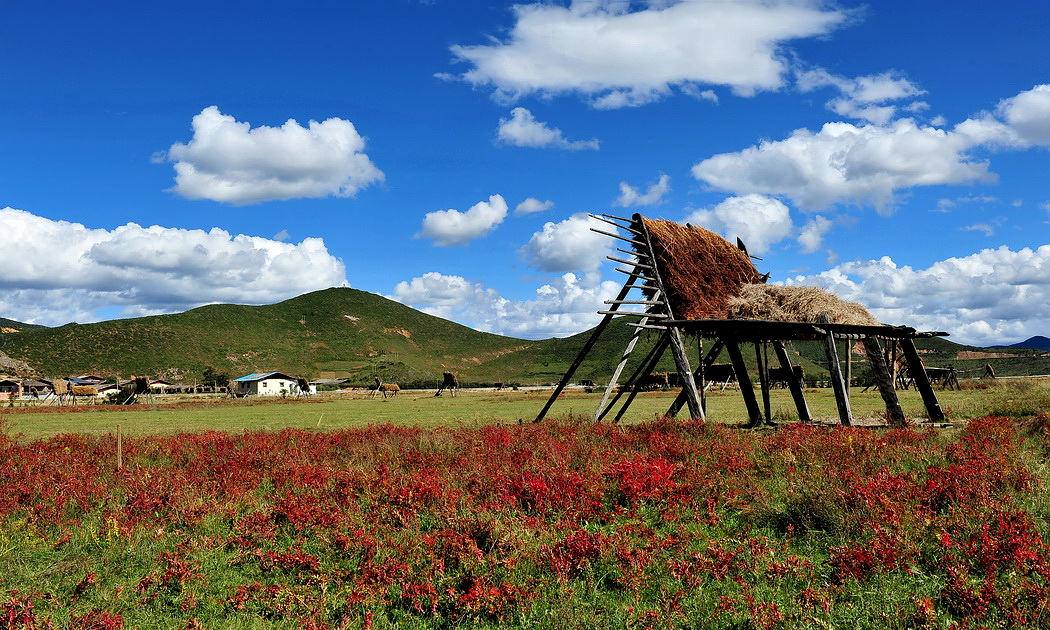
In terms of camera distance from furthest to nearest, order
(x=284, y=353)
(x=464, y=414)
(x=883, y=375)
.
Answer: (x=284, y=353) → (x=464, y=414) → (x=883, y=375)

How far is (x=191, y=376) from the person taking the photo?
129750mm

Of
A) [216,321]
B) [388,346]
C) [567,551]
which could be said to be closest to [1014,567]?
[567,551]

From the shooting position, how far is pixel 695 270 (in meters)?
19.8

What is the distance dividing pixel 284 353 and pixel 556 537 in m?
166

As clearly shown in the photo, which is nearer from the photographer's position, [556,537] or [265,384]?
[556,537]

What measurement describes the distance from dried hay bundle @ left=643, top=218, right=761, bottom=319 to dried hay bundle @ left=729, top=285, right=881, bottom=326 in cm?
70

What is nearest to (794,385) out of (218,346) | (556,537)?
(556,537)

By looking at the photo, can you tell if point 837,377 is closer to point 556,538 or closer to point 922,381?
point 922,381

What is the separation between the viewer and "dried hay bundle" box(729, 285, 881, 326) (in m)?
17.3

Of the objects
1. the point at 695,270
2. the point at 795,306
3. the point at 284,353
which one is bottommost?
the point at 795,306

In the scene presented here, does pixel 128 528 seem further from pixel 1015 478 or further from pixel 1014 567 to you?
pixel 1015 478

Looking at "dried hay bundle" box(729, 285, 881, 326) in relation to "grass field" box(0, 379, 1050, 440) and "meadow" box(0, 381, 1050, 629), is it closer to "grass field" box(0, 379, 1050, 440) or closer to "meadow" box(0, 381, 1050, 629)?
"grass field" box(0, 379, 1050, 440)

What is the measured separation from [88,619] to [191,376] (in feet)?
446

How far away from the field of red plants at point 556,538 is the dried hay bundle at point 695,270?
613 cm
